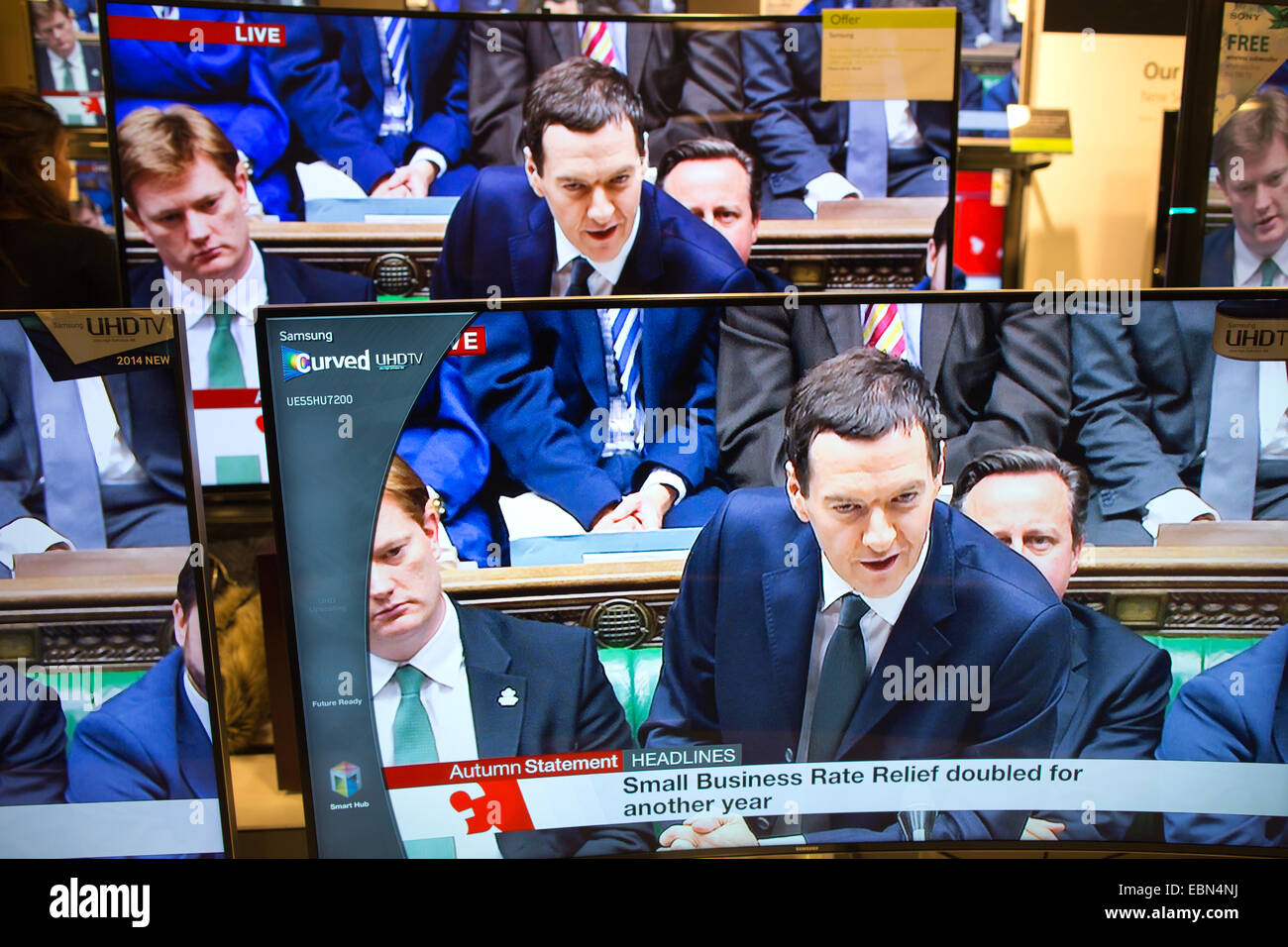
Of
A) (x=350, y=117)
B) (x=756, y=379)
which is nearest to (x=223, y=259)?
(x=350, y=117)

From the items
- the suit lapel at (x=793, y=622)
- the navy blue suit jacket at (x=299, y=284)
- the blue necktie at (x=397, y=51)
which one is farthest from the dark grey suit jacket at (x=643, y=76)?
the suit lapel at (x=793, y=622)

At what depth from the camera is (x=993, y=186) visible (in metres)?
3.21

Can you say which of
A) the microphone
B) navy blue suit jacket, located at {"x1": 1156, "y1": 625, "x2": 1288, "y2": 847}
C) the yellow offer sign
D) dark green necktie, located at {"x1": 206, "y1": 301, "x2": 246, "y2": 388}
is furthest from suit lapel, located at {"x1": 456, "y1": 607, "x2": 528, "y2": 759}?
the yellow offer sign

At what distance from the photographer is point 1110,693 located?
822 millimetres

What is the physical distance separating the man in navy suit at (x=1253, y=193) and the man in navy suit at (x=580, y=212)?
740 millimetres

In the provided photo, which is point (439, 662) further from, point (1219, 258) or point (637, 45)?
point (1219, 258)

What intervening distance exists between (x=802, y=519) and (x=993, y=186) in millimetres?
2826

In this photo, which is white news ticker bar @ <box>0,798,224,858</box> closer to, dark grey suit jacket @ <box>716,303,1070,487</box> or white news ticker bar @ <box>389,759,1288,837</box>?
white news ticker bar @ <box>389,759,1288,837</box>

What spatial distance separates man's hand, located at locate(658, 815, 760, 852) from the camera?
0.84 metres

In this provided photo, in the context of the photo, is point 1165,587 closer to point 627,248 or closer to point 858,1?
point 627,248

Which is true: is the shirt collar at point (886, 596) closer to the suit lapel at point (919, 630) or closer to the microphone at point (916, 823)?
the suit lapel at point (919, 630)

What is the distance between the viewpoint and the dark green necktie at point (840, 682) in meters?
0.81

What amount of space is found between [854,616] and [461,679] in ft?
1.12
